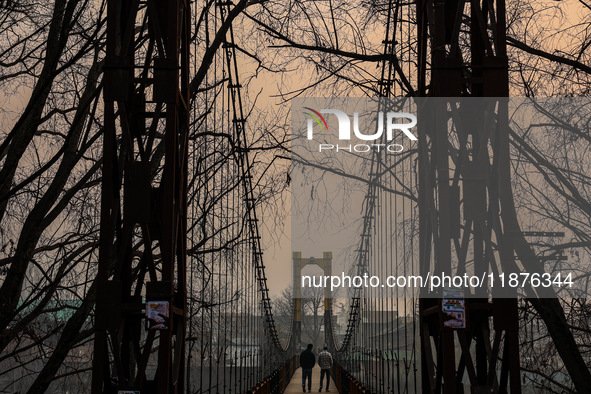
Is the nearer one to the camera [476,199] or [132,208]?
[132,208]

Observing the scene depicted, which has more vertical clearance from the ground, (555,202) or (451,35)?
(451,35)

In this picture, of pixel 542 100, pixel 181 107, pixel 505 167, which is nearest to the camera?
pixel 505 167

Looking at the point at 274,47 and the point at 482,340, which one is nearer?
the point at 482,340

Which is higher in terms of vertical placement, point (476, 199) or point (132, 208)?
point (476, 199)

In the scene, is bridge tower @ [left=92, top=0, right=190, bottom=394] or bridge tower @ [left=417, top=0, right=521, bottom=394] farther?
bridge tower @ [left=417, top=0, right=521, bottom=394]

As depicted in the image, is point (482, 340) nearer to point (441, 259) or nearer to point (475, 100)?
point (441, 259)

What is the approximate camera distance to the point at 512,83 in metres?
8.52

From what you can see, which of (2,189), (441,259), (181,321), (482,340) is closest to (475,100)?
(441,259)

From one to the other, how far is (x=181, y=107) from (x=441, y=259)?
7.47 feet

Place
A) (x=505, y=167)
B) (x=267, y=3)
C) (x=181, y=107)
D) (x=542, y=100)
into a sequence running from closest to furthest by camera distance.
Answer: (x=505, y=167) → (x=181, y=107) → (x=542, y=100) → (x=267, y=3)

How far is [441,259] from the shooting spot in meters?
6.28

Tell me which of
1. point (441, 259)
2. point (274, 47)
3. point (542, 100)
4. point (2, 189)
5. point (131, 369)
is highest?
point (274, 47)

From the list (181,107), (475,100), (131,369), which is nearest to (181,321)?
(131,369)

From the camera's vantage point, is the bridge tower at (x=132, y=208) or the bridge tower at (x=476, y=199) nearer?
the bridge tower at (x=132, y=208)
